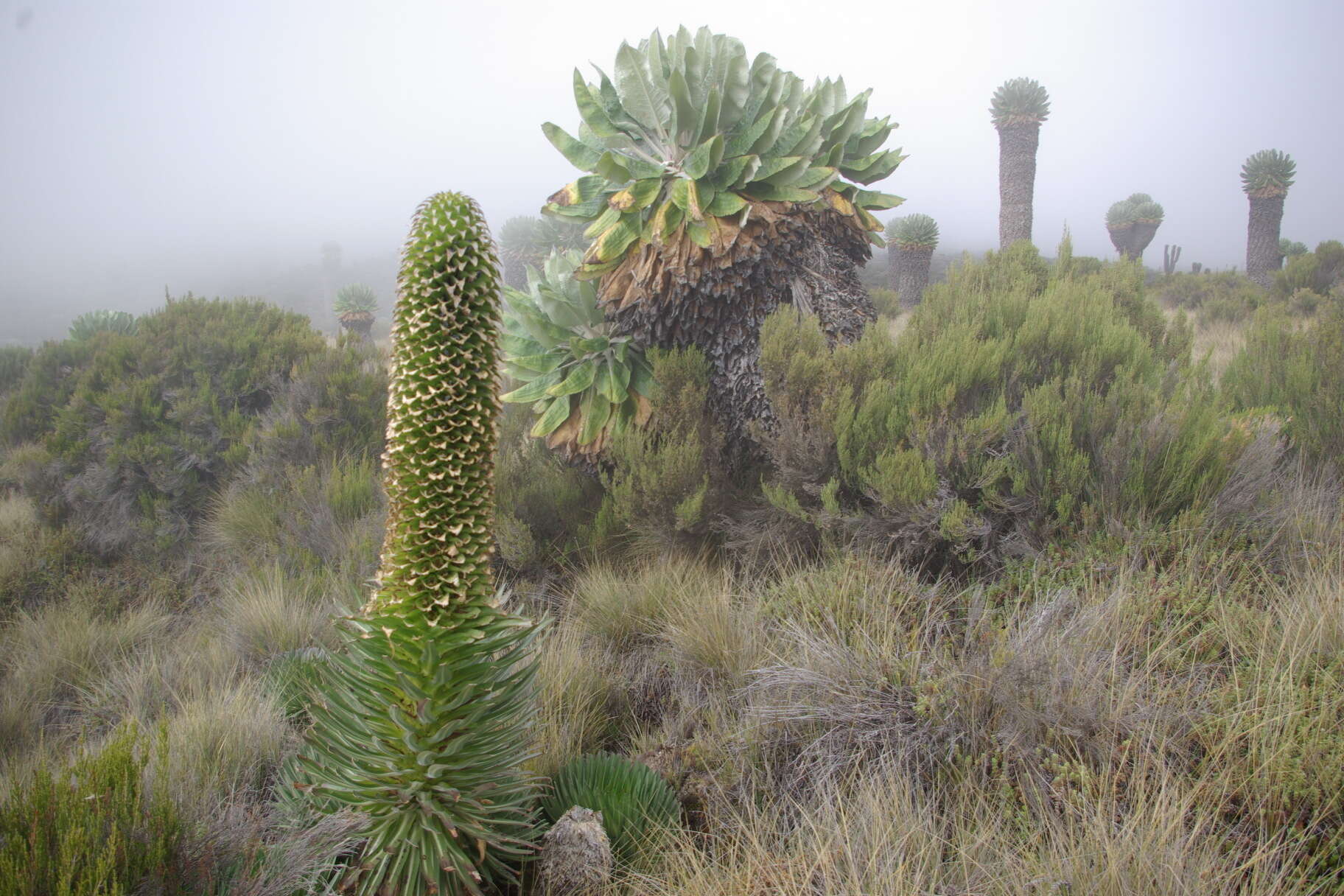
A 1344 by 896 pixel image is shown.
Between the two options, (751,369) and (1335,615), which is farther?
(751,369)

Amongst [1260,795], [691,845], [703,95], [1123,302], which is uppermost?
[703,95]

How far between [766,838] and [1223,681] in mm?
1598

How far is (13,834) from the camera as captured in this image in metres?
1.45

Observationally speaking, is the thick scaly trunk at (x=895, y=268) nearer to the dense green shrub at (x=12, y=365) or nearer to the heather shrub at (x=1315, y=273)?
the heather shrub at (x=1315, y=273)

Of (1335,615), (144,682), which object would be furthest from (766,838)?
(144,682)

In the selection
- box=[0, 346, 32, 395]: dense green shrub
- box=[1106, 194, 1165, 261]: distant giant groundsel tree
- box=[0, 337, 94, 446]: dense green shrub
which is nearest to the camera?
box=[0, 337, 94, 446]: dense green shrub

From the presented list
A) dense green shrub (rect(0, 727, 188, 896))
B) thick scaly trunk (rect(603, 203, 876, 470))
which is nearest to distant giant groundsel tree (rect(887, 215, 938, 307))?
thick scaly trunk (rect(603, 203, 876, 470))

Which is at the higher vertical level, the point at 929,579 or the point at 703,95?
the point at 703,95

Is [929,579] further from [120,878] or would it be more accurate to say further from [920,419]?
[120,878]

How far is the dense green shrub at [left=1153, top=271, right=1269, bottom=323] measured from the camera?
9.70m

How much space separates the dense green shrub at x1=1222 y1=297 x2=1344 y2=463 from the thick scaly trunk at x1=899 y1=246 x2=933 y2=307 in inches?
307

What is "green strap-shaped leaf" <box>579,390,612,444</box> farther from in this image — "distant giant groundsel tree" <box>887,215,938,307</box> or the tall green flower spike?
"distant giant groundsel tree" <box>887,215,938,307</box>

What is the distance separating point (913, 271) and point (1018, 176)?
13.6 feet

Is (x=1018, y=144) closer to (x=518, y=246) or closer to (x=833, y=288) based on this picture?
(x=518, y=246)
